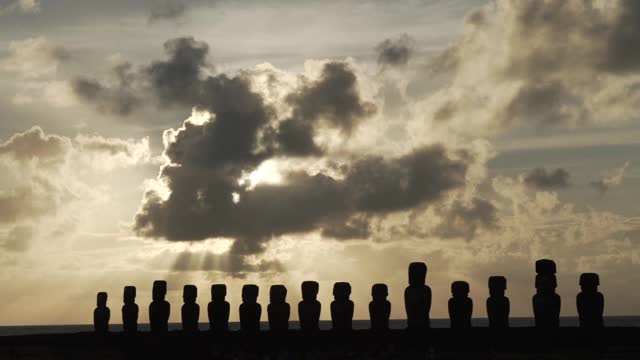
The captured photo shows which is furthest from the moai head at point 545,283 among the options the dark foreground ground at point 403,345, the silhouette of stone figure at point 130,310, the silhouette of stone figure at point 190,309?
the silhouette of stone figure at point 130,310

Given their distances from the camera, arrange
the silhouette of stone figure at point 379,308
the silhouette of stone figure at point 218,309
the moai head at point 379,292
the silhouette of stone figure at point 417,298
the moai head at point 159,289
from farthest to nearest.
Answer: the moai head at point 159,289 → the silhouette of stone figure at point 218,309 → the moai head at point 379,292 → the silhouette of stone figure at point 379,308 → the silhouette of stone figure at point 417,298

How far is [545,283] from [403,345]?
3.83 meters

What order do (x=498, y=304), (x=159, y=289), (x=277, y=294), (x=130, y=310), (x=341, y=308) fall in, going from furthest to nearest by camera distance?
1. (x=130, y=310)
2. (x=159, y=289)
3. (x=277, y=294)
4. (x=341, y=308)
5. (x=498, y=304)

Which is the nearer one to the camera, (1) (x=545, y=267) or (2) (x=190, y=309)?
(1) (x=545, y=267)

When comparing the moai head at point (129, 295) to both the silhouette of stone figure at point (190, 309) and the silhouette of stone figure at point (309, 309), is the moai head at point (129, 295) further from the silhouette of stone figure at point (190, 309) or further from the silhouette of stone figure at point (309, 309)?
the silhouette of stone figure at point (309, 309)

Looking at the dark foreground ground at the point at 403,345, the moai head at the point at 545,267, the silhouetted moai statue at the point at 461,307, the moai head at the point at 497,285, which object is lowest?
the dark foreground ground at the point at 403,345

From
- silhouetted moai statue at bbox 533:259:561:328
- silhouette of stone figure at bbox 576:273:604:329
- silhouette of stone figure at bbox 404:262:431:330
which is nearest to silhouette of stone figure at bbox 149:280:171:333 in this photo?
silhouette of stone figure at bbox 404:262:431:330

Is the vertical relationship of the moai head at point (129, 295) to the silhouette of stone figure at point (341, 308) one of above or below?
above

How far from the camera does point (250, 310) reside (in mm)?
27781

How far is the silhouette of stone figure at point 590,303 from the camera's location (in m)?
26.1

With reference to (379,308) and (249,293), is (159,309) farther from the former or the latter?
(379,308)

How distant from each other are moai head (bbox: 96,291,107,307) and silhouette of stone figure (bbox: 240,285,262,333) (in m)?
9.25

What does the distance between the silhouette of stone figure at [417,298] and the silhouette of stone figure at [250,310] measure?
426 cm

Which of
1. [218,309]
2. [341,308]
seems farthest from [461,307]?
[218,309]
